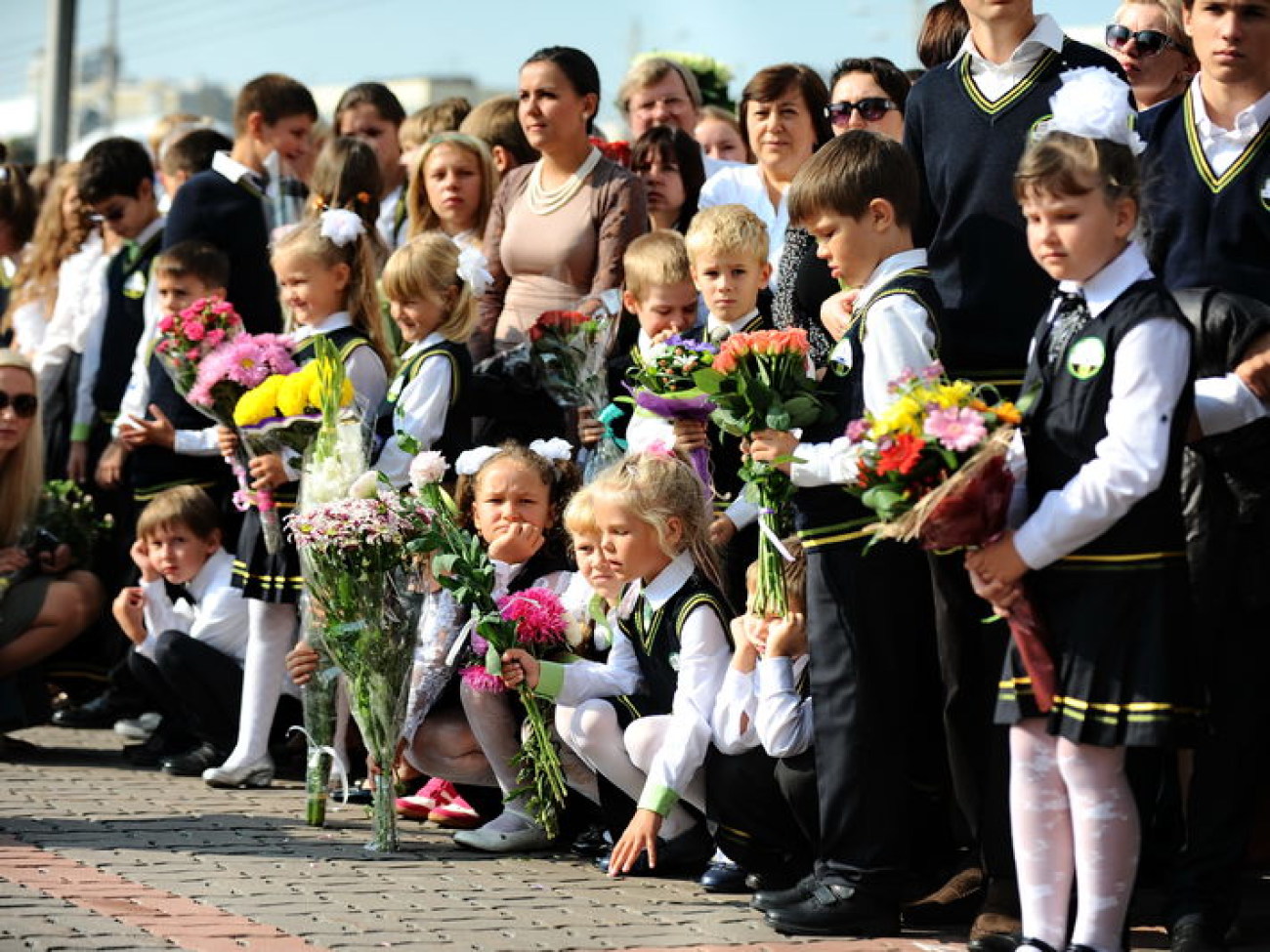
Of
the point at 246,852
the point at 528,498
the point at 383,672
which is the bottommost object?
the point at 246,852

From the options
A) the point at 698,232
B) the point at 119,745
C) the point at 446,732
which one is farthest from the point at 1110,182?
the point at 119,745

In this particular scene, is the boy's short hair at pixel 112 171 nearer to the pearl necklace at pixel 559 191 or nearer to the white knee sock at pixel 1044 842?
the pearl necklace at pixel 559 191

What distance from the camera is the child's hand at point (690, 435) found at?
21.7 ft

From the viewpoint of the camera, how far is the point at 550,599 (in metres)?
6.79

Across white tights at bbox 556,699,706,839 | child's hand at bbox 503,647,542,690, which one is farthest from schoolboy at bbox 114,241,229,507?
white tights at bbox 556,699,706,839

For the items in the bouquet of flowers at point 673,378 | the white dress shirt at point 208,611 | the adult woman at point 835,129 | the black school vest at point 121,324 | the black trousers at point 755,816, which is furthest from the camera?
the black school vest at point 121,324

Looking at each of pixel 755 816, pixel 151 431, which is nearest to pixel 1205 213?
pixel 755 816

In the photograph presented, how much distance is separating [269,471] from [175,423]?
58.2 inches

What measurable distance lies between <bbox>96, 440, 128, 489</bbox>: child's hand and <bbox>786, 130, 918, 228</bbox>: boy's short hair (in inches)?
196

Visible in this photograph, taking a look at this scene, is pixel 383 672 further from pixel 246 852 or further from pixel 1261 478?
pixel 1261 478

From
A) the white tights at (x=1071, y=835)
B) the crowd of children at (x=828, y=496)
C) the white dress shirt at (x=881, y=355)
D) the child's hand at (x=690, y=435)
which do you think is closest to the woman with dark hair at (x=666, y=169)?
the crowd of children at (x=828, y=496)

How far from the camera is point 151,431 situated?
353 inches

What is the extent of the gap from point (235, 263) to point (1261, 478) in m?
5.52

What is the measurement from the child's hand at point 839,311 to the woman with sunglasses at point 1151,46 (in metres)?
1.42
